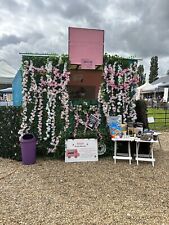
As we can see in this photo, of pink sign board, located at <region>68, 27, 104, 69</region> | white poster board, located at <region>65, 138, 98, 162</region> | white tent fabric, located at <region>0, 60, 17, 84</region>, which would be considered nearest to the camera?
pink sign board, located at <region>68, 27, 104, 69</region>

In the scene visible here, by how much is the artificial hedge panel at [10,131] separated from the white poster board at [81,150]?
3.85ft

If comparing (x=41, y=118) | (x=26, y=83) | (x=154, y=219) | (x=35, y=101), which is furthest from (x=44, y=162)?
(x=154, y=219)

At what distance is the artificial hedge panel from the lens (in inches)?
211

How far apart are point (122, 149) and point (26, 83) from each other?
2863mm

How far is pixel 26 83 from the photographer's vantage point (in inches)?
207

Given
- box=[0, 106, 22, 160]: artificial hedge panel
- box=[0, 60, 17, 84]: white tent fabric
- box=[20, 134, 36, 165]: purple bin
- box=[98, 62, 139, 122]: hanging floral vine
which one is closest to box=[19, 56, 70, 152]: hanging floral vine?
box=[0, 106, 22, 160]: artificial hedge panel

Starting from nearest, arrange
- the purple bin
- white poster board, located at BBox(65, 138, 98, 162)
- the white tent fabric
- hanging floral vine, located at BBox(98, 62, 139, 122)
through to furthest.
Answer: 1. the purple bin
2. white poster board, located at BBox(65, 138, 98, 162)
3. hanging floral vine, located at BBox(98, 62, 139, 122)
4. the white tent fabric

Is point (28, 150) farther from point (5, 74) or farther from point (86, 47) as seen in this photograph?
point (5, 74)

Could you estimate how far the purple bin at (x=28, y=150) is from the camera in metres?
5.03

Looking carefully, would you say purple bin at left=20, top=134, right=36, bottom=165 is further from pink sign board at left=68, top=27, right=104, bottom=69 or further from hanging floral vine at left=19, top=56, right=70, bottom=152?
pink sign board at left=68, top=27, right=104, bottom=69

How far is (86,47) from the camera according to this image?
5.25 meters

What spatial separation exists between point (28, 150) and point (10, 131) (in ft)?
2.43

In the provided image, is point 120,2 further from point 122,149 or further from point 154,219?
point 154,219

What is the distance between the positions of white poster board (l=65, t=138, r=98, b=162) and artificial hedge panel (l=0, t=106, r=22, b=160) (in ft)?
3.85
